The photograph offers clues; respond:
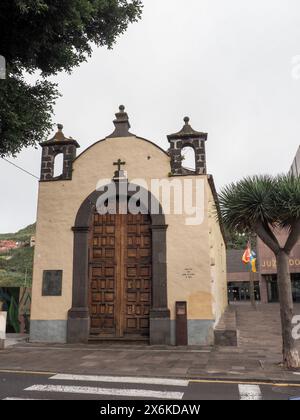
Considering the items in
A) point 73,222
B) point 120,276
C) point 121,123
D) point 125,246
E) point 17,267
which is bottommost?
point 120,276

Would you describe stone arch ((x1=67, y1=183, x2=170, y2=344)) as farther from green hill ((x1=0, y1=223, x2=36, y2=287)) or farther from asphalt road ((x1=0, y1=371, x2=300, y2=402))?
green hill ((x1=0, y1=223, x2=36, y2=287))

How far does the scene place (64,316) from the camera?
12.6 meters

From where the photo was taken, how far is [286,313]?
8383 millimetres

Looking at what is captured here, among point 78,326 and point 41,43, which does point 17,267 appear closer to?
point 78,326

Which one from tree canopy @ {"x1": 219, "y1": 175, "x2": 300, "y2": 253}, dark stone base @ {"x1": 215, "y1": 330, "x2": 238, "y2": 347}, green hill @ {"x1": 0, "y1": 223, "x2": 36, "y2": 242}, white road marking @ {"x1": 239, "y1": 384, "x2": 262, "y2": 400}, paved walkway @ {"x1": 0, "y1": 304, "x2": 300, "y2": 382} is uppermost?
green hill @ {"x1": 0, "y1": 223, "x2": 36, "y2": 242}

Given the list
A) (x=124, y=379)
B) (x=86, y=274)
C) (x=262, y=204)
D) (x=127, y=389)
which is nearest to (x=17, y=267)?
(x=86, y=274)

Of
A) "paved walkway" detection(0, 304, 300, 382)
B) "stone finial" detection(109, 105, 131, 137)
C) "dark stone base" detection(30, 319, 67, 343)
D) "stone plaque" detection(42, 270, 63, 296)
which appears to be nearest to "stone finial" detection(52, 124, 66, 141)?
"stone finial" detection(109, 105, 131, 137)

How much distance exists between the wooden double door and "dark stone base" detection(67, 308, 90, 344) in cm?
26

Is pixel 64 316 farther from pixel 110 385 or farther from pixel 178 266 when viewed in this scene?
pixel 110 385

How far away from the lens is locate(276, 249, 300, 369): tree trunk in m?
8.07

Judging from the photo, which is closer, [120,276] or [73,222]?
[120,276]

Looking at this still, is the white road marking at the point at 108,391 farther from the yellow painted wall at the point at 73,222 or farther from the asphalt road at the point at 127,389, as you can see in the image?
the yellow painted wall at the point at 73,222

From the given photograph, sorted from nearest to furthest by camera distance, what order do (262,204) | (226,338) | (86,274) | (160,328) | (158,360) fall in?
(262,204)
(158,360)
(226,338)
(160,328)
(86,274)

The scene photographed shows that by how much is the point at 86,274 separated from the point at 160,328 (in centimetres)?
300
